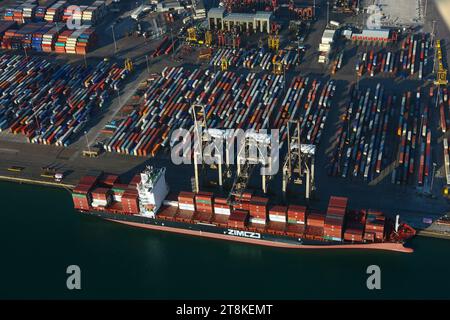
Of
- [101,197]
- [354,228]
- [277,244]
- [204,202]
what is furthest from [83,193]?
[354,228]

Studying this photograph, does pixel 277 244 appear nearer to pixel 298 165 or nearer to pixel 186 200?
pixel 298 165

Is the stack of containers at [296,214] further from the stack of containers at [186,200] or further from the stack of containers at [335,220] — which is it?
the stack of containers at [186,200]

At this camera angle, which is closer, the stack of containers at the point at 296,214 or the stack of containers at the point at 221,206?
the stack of containers at the point at 296,214

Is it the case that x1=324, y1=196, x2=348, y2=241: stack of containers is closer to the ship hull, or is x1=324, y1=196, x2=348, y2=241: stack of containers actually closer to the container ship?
the container ship

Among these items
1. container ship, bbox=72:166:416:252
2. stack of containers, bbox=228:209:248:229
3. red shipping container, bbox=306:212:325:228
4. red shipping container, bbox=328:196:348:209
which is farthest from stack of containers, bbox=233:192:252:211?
red shipping container, bbox=328:196:348:209

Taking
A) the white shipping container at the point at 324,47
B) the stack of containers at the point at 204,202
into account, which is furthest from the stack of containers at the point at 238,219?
the white shipping container at the point at 324,47

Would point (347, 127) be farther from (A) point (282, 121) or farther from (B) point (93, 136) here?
(B) point (93, 136)

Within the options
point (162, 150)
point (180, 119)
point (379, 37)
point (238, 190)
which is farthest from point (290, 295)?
point (379, 37)
